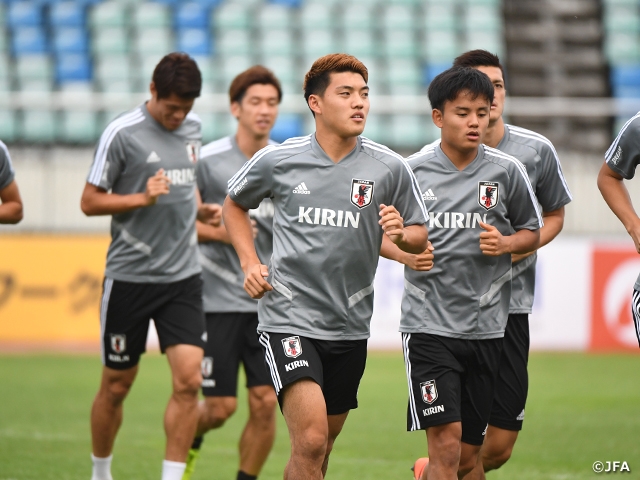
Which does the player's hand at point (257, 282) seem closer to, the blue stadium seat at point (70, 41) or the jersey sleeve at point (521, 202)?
the jersey sleeve at point (521, 202)

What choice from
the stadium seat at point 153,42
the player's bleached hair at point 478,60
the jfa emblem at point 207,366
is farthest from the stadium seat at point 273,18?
the player's bleached hair at point 478,60

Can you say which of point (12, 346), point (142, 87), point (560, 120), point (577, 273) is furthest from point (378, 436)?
point (142, 87)

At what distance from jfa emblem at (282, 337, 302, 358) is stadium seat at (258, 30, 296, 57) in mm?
→ 14291

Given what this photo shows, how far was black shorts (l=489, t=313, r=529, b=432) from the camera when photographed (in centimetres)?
640

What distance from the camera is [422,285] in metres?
5.77

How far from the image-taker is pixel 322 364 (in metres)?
5.37

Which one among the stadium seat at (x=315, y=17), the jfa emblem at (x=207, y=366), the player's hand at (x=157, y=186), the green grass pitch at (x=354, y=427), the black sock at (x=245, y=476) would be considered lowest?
the green grass pitch at (x=354, y=427)

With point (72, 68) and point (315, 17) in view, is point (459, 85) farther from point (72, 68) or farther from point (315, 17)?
point (315, 17)

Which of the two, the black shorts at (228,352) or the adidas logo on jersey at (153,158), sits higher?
the adidas logo on jersey at (153,158)

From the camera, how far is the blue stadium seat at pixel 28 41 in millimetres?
18734

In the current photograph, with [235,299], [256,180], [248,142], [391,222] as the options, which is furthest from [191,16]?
[391,222]

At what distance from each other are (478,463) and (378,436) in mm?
3306

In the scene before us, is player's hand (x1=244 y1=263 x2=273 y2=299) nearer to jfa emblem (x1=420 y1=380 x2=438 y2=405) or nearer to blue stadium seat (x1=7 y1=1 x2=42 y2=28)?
jfa emblem (x1=420 y1=380 x2=438 y2=405)

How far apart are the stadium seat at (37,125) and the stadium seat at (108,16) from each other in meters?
2.68
